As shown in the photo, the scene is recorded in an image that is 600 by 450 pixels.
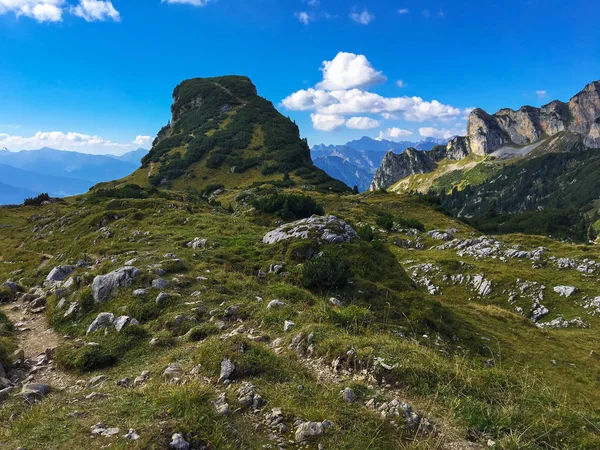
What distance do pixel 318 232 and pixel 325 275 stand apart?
4.88 meters

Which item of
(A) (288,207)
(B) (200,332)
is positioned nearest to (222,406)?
(B) (200,332)

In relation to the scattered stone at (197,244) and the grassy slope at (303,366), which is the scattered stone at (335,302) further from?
the scattered stone at (197,244)

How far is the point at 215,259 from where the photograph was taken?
18156 millimetres

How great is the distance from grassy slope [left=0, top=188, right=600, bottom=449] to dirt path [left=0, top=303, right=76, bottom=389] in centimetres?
47

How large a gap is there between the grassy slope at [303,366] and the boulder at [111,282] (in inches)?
22.1

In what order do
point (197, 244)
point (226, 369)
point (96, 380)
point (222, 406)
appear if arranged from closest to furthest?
1. point (222, 406)
2. point (226, 369)
3. point (96, 380)
4. point (197, 244)

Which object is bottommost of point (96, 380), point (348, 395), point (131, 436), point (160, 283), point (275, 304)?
point (96, 380)

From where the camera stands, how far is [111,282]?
14531mm

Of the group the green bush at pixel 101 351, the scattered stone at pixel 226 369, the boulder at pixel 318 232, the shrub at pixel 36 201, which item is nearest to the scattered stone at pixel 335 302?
the boulder at pixel 318 232

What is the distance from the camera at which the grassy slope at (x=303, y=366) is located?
5.66m

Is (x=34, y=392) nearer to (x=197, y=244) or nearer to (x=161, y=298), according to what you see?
(x=161, y=298)

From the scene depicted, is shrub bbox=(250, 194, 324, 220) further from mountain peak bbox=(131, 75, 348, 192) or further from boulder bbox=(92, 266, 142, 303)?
mountain peak bbox=(131, 75, 348, 192)

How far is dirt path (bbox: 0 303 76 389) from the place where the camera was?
9.25 meters

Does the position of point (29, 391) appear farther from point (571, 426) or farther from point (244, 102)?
point (244, 102)
